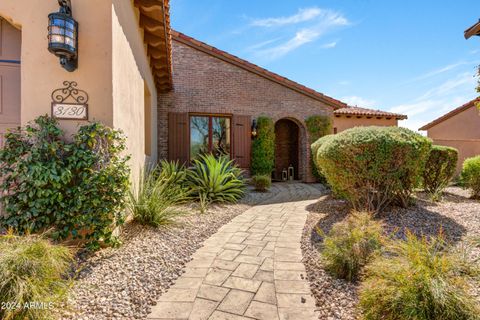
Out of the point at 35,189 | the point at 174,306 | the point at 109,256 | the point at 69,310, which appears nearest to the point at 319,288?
the point at 174,306

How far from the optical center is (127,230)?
3.17 meters

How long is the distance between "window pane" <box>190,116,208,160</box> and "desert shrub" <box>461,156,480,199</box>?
7.24 metres

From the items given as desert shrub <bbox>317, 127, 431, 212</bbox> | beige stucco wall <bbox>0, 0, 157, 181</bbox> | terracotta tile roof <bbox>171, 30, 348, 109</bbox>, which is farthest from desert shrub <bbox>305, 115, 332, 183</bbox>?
beige stucco wall <bbox>0, 0, 157, 181</bbox>

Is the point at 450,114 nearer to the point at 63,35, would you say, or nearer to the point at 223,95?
the point at 223,95

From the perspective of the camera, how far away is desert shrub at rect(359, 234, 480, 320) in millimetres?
1323

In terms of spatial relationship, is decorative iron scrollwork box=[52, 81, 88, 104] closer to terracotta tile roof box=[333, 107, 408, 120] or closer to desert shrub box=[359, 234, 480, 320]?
desert shrub box=[359, 234, 480, 320]

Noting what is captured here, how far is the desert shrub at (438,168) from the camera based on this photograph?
216 inches

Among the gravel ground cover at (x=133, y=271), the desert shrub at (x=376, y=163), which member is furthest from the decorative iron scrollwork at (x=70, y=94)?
the desert shrub at (x=376, y=163)

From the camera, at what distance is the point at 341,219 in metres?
3.73

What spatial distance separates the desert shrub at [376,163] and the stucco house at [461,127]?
28.1 ft

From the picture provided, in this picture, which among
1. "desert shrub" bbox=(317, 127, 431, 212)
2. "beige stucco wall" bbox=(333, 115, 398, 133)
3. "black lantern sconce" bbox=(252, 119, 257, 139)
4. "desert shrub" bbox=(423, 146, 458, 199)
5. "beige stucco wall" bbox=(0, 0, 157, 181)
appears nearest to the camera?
"beige stucco wall" bbox=(0, 0, 157, 181)

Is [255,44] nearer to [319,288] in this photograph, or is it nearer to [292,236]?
[292,236]

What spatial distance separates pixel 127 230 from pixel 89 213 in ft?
3.11

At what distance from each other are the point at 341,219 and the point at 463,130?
14.1 m
